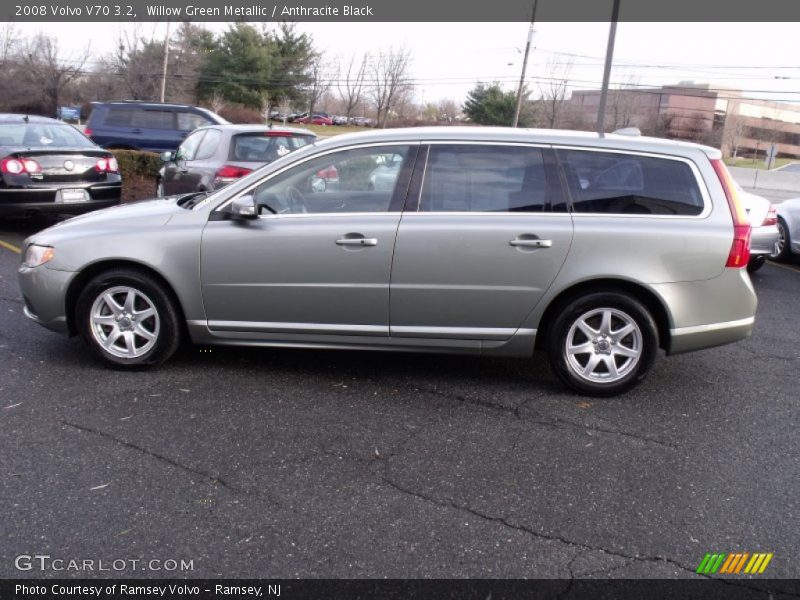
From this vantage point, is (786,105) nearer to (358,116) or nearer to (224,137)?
(358,116)

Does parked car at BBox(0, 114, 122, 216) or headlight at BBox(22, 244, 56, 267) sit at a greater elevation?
parked car at BBox(0, 114, 122, 216)

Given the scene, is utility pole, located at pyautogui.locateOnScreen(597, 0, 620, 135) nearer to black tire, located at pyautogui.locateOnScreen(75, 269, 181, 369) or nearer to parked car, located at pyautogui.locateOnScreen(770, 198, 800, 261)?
parked car, located at pyautogui.locateOnScreen(770, 198, 800, 261)

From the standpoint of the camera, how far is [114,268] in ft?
16.2

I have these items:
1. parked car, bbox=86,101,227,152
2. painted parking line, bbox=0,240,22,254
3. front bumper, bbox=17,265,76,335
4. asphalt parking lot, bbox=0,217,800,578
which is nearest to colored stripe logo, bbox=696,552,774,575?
asphalt parking lot, bbox=0,217,800,578

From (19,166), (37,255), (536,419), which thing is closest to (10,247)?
(19,166)

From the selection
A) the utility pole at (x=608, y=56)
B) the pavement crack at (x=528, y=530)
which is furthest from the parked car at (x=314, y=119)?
the pavement crack at (x=528, y=530)

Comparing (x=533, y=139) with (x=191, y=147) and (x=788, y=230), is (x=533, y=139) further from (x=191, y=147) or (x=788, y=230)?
(x=788, y=230)

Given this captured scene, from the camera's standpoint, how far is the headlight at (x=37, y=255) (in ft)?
16.3

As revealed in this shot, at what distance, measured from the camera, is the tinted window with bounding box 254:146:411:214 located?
482 cm

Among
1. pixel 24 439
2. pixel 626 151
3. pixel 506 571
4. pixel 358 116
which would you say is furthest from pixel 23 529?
pixel 358 116

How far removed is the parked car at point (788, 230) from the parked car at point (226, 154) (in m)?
6.85

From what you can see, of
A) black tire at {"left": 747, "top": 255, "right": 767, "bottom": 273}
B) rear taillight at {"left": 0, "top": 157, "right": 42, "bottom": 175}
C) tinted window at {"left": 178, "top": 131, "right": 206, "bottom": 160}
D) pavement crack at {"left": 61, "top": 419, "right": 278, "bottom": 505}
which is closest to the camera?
pavement crack at {"left": 61, "top": 419, "right": 278, "bottom": 505}

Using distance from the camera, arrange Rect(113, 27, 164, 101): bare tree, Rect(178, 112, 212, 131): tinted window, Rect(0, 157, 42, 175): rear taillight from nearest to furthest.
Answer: Rect(0, 157, 42, 175): rear taillight → Rect(178, 112, 212, 131): tinted window → Rect(113, 27, 164, 101): bare tree

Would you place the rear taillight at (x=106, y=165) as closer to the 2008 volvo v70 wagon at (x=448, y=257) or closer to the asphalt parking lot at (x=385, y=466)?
the asphalt parking lot at (x=385, y=466)
